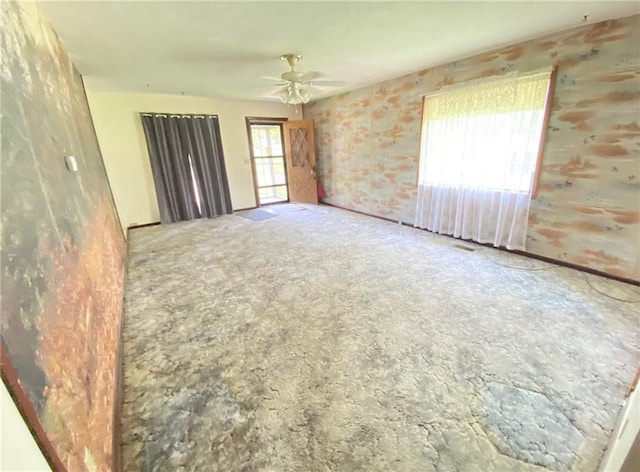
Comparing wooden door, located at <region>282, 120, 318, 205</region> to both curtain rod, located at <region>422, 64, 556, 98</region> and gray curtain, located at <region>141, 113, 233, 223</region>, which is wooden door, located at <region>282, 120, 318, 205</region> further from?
curtain rod, located at <region>422, 64, 556, 98</region>

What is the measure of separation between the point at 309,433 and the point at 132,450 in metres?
0.83

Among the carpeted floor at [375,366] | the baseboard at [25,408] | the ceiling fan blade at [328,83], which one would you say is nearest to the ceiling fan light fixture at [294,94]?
the ceiling fan blade at [328,83]

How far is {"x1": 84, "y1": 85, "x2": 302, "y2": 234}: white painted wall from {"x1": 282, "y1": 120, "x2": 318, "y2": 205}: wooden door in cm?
77

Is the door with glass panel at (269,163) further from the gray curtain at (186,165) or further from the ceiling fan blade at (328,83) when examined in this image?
the ceiling fan blade at (328,83)

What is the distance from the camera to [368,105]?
190 inches

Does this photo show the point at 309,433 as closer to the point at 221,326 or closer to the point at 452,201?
the point at 221,326

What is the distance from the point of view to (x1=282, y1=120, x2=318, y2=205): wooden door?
608 centimetres

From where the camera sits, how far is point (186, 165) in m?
5.26

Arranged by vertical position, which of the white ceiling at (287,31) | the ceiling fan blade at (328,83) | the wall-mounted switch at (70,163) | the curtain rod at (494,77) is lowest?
the wall-mounted switch at (70,163)

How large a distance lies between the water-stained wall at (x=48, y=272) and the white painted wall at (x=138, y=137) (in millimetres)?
2995

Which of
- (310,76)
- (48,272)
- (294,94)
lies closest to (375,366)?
(48,272)

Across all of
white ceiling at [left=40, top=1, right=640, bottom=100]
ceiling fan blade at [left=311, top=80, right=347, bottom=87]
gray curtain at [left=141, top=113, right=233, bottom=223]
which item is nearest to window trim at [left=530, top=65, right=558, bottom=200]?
white ceiling at [left=40, top=1, right=640, bottom=100]

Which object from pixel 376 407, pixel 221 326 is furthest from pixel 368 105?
pixel 376 407

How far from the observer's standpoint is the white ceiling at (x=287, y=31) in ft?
6.72
